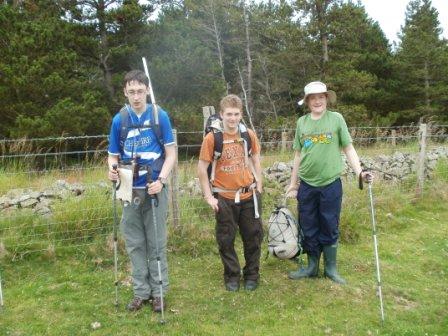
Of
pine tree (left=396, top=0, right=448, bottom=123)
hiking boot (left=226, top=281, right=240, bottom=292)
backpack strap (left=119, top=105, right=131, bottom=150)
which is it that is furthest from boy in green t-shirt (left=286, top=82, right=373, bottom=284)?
pine tree (left=396, top=0, right=448, bottom=123)

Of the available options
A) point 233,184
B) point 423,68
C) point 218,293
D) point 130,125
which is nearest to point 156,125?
point 130,125

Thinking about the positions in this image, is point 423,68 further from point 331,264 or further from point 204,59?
point 331,264

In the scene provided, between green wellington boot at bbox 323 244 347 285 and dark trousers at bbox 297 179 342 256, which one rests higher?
dark trousers at bbox 297 179 342 256

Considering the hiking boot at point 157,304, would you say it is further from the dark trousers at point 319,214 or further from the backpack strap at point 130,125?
the dark trousers at point 319,214

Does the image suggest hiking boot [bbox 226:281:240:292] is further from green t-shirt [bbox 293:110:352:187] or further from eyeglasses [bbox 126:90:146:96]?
eyeglasses [bbox 126:90:146:96]

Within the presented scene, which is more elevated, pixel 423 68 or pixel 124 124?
pixel 423 68

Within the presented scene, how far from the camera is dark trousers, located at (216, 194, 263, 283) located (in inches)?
176

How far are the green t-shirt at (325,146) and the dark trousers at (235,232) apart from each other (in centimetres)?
63

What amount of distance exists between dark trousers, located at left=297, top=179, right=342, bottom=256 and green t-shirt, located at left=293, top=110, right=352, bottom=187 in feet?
0.32

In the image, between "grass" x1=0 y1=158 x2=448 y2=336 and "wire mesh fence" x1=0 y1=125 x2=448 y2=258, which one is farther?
"wire mesh fence" x1=0 y1=125 x2=448 y2=258

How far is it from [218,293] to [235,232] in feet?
2.25

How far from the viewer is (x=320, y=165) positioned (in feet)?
14.9

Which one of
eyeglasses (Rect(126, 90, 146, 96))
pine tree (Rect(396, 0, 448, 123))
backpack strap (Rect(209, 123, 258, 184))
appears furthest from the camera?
pine tree (Rect(396, 0, 448, 123))

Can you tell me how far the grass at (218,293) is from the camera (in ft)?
13.5
